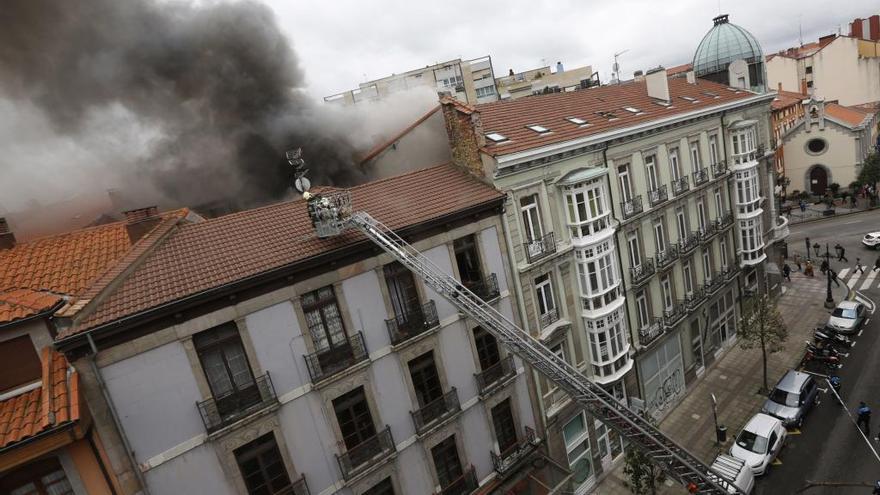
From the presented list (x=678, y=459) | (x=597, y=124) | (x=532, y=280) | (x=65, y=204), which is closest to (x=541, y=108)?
(x=597, y=124)

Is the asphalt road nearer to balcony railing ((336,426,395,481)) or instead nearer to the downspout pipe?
balcony railing ((336,426,395,481))

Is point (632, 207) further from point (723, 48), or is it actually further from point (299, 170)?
point (723, 48)

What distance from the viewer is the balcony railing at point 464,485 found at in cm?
1388

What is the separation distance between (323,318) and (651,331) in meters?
14.9

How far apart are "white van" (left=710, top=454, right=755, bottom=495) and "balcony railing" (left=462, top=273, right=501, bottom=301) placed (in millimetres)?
10363

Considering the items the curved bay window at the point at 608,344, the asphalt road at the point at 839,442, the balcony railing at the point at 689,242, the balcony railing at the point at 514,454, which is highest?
the balcony railing at the point at 689,242

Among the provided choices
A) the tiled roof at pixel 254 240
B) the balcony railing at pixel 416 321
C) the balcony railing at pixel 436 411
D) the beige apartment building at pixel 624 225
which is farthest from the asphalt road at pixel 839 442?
the tiled roof at pixel 254 240

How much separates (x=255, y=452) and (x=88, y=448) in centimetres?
328

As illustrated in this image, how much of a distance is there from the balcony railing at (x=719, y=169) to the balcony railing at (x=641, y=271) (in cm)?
744

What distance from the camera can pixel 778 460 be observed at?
1822 cm

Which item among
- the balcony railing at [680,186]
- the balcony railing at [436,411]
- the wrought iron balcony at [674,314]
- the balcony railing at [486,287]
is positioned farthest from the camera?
the balcony railing at [680,186]

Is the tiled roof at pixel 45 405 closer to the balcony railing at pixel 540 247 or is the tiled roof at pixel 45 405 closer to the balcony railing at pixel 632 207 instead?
the balcony railing at pixel 540 247

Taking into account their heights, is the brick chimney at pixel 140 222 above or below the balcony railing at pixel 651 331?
above

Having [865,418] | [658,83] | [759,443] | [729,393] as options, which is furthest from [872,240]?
[759,443]
